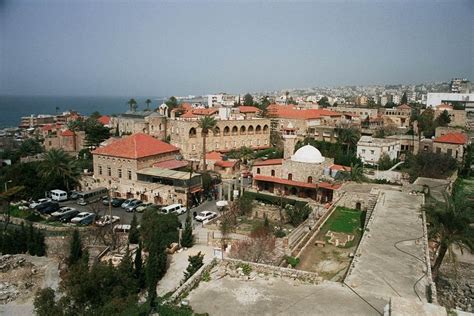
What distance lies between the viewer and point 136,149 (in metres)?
31.5

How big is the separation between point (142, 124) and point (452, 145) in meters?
34.3

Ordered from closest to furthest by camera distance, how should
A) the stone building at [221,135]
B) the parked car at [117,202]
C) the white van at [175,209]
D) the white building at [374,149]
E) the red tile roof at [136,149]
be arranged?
the white van at [175,209] → the parked car at [117,202] → the red tile roof at [136,149] → the white building at [374,149] → the stone building at [221,135]

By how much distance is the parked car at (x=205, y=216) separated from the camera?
25250mm

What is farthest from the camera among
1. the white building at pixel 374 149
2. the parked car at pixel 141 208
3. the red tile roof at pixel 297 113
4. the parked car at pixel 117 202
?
the red tile roof at pixel 297 113

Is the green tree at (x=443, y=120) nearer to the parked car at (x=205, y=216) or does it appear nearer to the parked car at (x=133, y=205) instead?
the parked car at (x=205, y=216)

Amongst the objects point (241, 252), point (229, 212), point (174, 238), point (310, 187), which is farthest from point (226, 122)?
point (241, 252)

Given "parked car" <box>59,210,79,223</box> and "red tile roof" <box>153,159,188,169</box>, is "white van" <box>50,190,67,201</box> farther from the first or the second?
"red tile roof" <box>153,159,188,169</box>

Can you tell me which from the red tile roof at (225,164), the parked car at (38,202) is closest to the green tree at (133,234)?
the parked car at (38,202)

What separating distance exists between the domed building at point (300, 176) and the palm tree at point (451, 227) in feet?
37.2

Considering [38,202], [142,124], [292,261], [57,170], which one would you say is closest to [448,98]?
[142,124]

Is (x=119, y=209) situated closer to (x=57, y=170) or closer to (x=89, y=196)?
(x=89, y=196)

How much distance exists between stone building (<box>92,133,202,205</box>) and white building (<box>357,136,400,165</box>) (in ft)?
58.8

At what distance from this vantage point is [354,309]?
9.84 m

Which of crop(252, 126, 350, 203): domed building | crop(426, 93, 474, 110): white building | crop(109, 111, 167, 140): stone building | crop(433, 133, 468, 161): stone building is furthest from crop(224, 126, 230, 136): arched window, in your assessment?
crop(426, 93, 474, 110): white building
